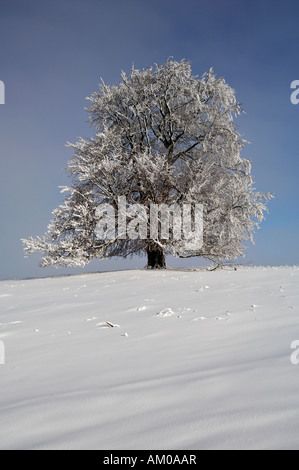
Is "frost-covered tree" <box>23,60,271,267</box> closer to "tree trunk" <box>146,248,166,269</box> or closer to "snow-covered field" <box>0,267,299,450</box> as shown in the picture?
"tree trunk" <box>146,248,166,269</box>

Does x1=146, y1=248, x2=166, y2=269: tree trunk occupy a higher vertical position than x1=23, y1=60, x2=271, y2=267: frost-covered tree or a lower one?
lower

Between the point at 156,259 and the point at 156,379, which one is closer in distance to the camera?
the point at 156,379

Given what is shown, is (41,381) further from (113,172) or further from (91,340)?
(113,172)

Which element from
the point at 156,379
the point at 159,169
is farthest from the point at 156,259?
the point at 156,379

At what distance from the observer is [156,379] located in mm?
2049

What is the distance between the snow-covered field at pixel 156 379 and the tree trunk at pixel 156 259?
376 inches

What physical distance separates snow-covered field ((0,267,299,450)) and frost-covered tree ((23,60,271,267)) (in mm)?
8585

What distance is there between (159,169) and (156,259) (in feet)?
11.9

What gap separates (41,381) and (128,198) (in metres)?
11.4

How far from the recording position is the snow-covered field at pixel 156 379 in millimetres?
1423

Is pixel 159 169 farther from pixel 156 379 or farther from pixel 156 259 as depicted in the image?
pixel 156 379

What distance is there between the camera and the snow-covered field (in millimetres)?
1423

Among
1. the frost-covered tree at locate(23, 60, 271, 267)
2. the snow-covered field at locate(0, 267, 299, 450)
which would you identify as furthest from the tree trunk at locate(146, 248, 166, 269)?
the snow-covered field at locate(0, 267, 299, 450)

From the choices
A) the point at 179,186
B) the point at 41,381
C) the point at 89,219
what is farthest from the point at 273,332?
the point at 179,186
